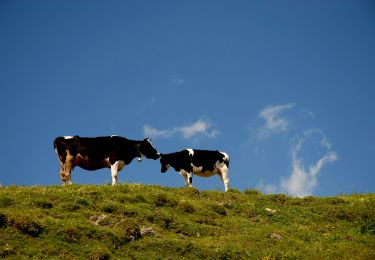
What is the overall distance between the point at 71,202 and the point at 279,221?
9.84 meters

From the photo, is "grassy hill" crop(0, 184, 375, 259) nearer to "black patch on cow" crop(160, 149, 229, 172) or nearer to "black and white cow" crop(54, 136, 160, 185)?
"black and white cow" crop(54, 136, 160, 185)

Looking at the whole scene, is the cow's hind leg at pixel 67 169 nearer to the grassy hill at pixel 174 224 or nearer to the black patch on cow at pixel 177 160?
the grassy hill at pixel 174 224

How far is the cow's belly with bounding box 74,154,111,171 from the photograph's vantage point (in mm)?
34719

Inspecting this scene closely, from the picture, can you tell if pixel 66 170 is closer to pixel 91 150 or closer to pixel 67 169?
pixel 67 169

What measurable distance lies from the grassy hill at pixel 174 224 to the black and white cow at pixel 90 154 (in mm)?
6169

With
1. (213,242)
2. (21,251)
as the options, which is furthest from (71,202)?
(213,242)

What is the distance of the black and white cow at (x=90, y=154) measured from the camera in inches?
1358

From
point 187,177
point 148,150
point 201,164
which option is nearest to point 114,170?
point 148,150

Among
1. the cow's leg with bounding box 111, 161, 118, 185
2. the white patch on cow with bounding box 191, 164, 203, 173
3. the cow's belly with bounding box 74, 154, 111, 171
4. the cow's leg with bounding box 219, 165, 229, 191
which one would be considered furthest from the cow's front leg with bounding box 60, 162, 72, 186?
the cow's leg with bounding box 219, 165, 229, 191

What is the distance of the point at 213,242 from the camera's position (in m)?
22.4

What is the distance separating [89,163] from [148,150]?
4.85 m

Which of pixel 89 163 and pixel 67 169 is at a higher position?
pixel 89 163

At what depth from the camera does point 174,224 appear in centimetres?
2417

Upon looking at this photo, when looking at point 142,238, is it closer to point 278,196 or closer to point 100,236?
point 100,236
